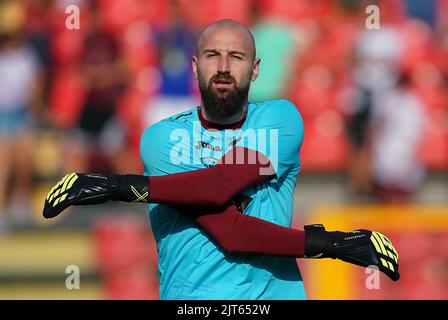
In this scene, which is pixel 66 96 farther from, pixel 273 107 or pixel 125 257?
pixel 273 107

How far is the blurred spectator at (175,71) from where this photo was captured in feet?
30.9

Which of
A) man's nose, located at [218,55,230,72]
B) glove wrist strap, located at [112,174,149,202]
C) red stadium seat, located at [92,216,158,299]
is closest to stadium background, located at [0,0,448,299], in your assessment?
red stadium seat, located at [92,216,158,299]

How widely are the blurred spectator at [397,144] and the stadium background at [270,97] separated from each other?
2 centimetres

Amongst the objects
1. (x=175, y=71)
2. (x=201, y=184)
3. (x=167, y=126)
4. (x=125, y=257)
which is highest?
(x=175, y=71)

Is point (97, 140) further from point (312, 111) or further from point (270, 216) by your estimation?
point (270, 216)

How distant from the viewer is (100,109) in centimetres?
963

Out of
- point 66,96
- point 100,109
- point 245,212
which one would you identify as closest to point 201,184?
point 245,212

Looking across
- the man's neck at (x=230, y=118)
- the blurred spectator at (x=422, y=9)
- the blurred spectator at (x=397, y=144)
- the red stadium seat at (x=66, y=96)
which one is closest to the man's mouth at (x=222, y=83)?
the man's neck at (x=230, y=118)

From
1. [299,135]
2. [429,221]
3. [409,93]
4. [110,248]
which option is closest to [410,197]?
[429,221]

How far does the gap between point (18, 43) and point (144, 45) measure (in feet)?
4.35

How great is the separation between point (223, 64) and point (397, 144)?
236 inches

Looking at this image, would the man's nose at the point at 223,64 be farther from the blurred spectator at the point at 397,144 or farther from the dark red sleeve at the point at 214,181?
the blurred spectator at the point at 397,144

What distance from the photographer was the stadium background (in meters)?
9.23

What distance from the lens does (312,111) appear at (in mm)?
9969
